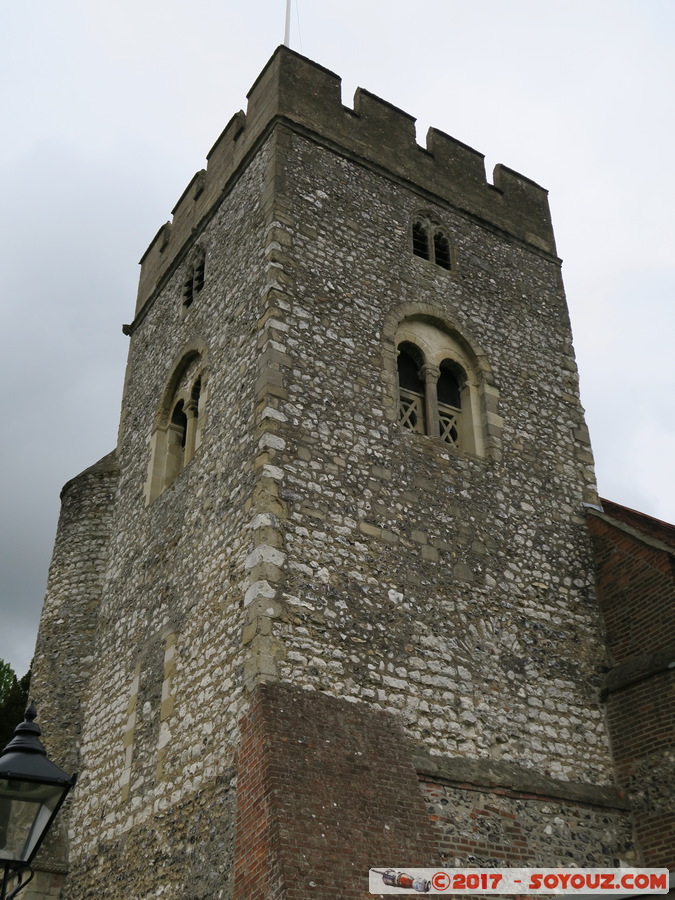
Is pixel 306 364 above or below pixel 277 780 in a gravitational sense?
above

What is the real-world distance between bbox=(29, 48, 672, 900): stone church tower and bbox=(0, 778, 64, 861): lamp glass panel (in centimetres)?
282

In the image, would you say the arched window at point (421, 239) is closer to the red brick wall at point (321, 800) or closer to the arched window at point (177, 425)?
the arched window at point (177, 425)

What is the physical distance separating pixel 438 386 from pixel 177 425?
12.5ft

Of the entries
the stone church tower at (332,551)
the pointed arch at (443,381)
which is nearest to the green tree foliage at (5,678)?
the stone church tower at (332,551)

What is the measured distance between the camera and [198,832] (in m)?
8.85

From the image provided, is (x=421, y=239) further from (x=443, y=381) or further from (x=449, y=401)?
(x=449, y=401)

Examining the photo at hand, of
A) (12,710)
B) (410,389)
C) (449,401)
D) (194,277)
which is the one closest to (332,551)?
(410,389)

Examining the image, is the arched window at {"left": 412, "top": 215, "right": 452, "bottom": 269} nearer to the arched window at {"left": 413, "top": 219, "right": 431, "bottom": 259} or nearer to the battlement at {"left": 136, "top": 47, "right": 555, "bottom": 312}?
the arched window at {"left": 413, "top": 219, "right": 431, "bottom": 259}

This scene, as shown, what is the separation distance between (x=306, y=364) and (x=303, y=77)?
489 cm

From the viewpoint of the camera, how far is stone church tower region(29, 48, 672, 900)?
342 inches

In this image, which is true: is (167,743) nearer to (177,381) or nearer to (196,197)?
(177,381)

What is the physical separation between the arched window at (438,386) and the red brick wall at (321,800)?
13.2 ft

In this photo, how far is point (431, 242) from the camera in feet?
43.5

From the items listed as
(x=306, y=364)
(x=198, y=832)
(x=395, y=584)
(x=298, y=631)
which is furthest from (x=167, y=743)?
(x=306, y=364)
